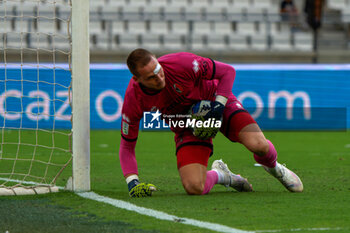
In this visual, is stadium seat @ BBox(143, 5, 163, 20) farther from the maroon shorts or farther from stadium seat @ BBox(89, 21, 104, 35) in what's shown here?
the maroon shorts

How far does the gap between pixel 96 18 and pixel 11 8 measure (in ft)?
7.39

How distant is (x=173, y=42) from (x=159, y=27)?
1.03 metres

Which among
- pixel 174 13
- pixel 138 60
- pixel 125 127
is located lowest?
pixel 174 13

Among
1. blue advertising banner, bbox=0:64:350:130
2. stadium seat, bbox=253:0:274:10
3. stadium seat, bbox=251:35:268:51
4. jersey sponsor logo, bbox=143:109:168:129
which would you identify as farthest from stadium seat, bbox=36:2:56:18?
jersey sponsor logo, bbox=143:109:168:129

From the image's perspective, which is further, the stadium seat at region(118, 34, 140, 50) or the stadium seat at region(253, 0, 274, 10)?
the stadium seat at region(253, 0, 274, 10)

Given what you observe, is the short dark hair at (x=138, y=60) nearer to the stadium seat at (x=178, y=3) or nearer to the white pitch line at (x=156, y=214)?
the white pitch line at (x=156, y=214)

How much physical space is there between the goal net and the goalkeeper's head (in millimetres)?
745

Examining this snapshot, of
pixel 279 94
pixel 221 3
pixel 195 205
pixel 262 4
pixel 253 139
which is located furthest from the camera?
pixel 262 4

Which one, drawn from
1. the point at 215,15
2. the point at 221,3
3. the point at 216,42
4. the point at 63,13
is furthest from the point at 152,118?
the point at 221,3

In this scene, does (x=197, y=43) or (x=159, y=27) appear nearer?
(x=197, y=43)

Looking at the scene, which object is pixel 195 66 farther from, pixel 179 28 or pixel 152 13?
pixel 179 28

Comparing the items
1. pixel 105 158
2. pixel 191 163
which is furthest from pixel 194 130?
pixel 105 158

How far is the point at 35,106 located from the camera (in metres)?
12.8

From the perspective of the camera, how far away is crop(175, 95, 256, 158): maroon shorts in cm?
562
